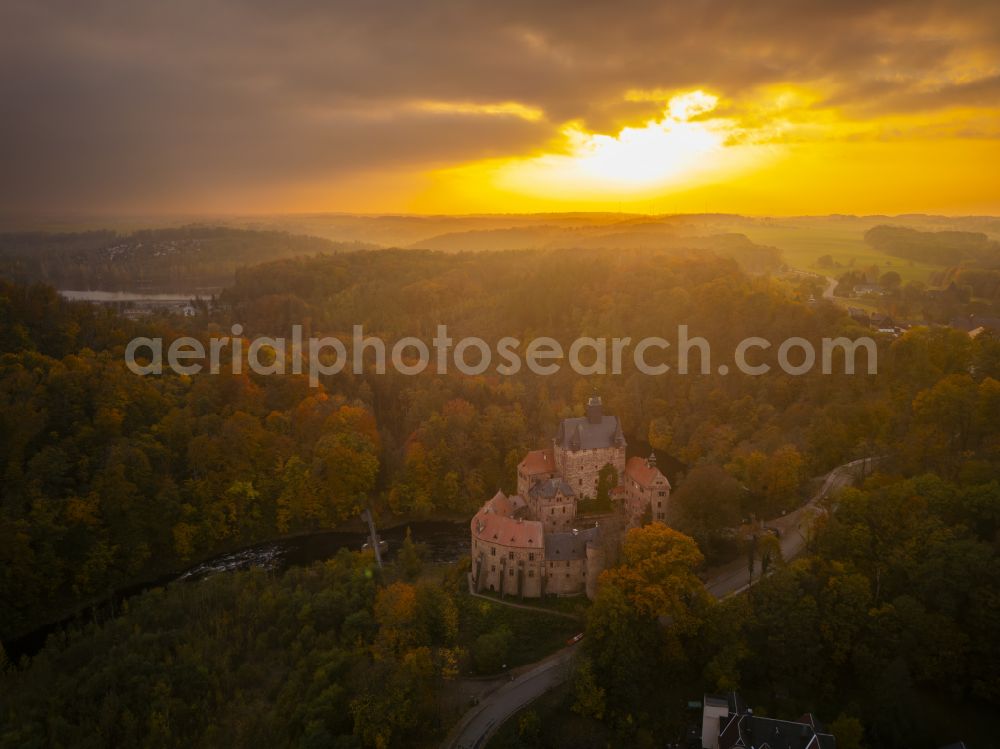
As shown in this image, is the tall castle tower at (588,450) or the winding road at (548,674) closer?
the winding road at (548,674)

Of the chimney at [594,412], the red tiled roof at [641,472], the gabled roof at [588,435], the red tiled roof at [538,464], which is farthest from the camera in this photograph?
the red tiled roof at [538,464]

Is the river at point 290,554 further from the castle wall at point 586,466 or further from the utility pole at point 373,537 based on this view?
the castle wall at point 586,466

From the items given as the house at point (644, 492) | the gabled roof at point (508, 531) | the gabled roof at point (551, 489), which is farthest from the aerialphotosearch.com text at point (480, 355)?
the gabled roof at point (508, 531)

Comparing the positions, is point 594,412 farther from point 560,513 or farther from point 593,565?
point 593,565

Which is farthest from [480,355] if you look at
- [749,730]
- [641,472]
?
[749,730]

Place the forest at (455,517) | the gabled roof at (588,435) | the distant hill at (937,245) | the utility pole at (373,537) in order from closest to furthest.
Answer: the forest at (455,517) < the gabled roof at (588,435) < the utility pole at (373,537) < the distant hill at (937,245)

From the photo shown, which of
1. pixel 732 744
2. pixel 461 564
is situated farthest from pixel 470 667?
pixel 732 744

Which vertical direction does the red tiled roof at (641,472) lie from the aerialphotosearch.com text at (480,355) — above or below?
below
